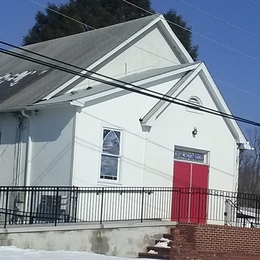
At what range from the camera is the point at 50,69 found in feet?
89.2

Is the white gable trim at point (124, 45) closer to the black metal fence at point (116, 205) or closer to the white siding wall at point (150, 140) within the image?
the white siding wall at point (150, 140)

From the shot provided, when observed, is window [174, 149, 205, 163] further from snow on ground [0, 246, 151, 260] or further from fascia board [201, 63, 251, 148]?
snow on ground [0, 246, 151, 260]

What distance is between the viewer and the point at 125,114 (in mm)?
23391

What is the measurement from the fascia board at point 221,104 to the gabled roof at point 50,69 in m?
3.19

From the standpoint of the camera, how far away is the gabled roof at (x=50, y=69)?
79.9ft

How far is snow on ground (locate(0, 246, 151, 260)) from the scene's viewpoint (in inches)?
653

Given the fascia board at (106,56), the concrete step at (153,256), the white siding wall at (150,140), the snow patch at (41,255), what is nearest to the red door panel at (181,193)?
the white siding wall at (150,140)

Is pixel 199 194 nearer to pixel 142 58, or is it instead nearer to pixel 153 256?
pixel 153 256

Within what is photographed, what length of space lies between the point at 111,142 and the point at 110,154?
0.43 m

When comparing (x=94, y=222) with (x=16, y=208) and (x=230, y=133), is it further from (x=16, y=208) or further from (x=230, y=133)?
(x=230, y=133)

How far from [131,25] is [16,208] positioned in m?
9.78

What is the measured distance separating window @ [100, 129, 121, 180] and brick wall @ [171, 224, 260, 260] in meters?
3.11

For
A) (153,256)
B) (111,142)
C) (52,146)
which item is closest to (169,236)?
(153,256)

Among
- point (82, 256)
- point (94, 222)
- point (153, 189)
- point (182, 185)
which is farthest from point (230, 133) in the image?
point (82, 256)
